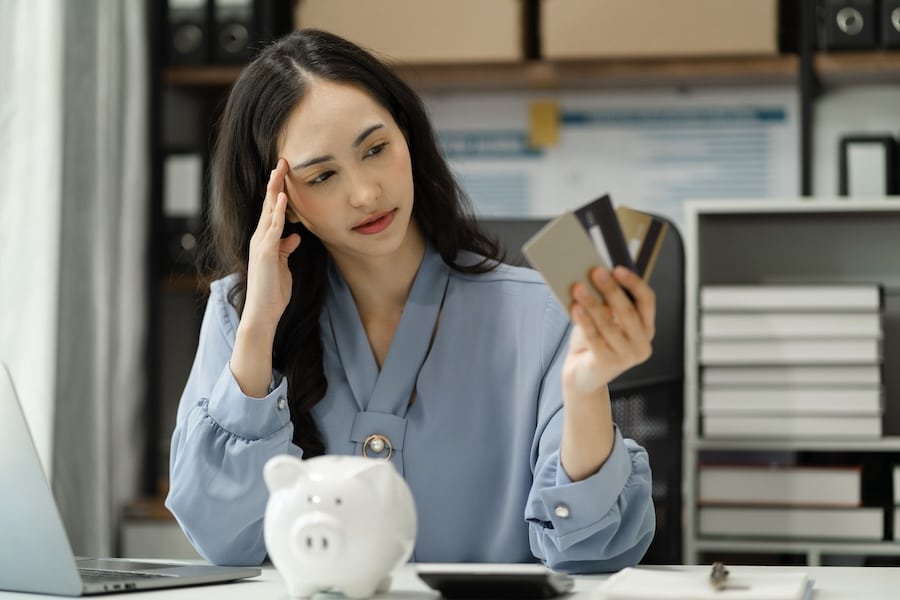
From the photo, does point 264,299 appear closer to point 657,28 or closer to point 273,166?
point 273,166

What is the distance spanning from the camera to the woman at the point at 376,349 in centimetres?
129

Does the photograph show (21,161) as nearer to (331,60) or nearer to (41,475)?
(331,60)

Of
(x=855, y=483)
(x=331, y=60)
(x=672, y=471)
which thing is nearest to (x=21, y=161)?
(x=331, y=60)

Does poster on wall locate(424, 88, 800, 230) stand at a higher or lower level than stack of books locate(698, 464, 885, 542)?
higher

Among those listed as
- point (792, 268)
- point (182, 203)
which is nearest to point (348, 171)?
point (182, 203)

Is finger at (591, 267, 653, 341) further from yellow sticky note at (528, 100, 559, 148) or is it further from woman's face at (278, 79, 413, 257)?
yellow sticky note at (528, 100, 559, 148)

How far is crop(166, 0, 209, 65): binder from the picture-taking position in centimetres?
270

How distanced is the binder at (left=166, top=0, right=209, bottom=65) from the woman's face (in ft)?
4.51

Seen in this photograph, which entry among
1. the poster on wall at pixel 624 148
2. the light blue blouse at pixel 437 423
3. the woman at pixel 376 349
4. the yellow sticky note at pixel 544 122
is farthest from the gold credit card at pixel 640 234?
the yellow sticky note at pixel 544 122

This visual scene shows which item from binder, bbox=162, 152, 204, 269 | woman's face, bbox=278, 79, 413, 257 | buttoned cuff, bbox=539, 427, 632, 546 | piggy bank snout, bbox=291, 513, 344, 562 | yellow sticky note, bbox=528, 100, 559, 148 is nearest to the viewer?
piggy bank snout, bbox=291, 513, 344, 562

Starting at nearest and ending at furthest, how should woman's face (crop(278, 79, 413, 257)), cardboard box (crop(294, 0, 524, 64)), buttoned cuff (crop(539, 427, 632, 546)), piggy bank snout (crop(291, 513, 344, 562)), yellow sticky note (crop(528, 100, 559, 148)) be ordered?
piggy bank snout (crop(291, 513, 344, 562)), buttoned cuff (crop(539, 427, 632, 546)), woman's face (crop(278, 79, 413, 257)), cardboard box (crop(294, 0, 524, 64)), yellow sticky note (crop(528, 100, 559, 148))

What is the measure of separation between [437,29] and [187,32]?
598 mm

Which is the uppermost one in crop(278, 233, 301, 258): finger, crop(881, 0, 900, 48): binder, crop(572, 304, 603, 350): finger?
crop(881, 0, 900, 48): binder

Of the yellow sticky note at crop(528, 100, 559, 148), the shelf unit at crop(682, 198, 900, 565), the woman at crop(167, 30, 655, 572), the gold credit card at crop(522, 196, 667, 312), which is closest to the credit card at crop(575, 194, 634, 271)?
the gold credit card at crop(522, 196, 667, 312)
